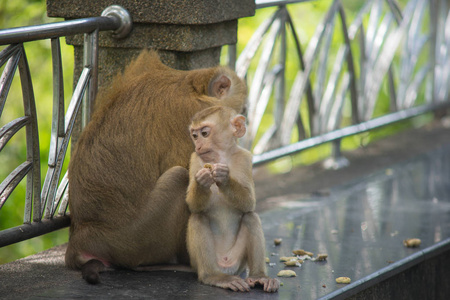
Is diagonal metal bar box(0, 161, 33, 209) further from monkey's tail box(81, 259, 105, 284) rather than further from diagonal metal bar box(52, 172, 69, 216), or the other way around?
monkey's tail box(81, 259, 105, 284)

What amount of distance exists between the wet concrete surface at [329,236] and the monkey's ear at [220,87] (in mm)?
904

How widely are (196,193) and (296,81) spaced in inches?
101

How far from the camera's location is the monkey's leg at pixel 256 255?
10.6ft

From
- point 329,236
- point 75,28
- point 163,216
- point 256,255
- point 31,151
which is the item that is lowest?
point 329,236

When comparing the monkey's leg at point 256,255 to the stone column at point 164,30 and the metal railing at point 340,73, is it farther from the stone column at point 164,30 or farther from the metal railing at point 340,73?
the metal railing at point 340,73

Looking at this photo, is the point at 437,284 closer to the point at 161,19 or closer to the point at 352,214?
the point at 352,214

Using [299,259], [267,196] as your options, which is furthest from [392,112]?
[299,259]

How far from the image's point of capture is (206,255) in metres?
3.23

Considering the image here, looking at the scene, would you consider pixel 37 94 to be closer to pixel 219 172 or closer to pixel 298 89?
pixel 298 89

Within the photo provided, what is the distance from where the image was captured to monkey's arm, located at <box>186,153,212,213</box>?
10.2 ft

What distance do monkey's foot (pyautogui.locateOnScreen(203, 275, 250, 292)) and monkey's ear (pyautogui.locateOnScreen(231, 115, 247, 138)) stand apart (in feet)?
2.13

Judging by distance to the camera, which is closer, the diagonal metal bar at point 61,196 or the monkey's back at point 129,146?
the monkey's back at point 129,146

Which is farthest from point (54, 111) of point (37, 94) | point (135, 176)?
point (37, 94)

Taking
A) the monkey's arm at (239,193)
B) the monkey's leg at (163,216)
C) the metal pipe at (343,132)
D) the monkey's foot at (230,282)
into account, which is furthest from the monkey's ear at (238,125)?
the metal pipe at (343,132)
